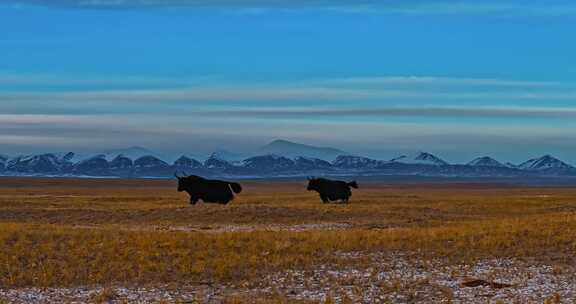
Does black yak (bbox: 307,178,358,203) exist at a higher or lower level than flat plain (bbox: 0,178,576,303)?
higher

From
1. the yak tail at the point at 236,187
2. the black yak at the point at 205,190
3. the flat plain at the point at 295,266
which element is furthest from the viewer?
the yak tail at the point at 236,187

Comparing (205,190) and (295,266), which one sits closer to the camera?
(295,266)

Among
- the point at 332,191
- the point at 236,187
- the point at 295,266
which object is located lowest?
the point at 295,266

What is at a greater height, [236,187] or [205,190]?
[236,187]

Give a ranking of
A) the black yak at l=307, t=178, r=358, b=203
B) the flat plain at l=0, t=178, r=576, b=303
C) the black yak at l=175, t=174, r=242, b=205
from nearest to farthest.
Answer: the flat plain at l=0, t=178, r=576, b=303 < the black yak at l=175, t=174, r=242, b=205 < the black yak at l=307, t=178, r=358, b=203

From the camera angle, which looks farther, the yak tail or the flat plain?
the yak tail

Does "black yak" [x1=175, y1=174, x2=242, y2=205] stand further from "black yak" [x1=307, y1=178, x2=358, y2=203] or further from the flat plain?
the flat plain

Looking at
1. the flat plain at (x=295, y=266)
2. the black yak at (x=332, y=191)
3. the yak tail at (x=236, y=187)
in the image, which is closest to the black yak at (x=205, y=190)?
the yak tail at (x=236, y=187)

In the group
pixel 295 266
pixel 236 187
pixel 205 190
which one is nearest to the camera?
pixel 295 266

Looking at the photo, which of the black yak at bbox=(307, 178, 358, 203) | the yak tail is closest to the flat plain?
the black yak at bbox=(307, 178, 358, 203)

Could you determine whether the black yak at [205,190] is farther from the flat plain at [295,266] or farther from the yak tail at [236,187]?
the flat plain at [295,266]

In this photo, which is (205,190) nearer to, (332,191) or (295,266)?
(332,191)

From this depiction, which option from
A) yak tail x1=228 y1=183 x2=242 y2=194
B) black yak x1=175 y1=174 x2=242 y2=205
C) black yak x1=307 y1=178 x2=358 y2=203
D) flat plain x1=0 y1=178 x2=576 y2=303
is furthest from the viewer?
black yak x1=307 y1=178 x2=358 y2=203

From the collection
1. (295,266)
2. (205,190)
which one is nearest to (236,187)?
(205,190)
